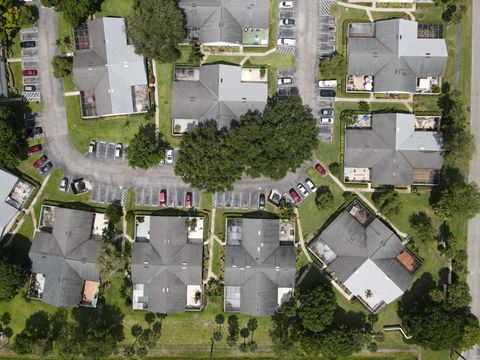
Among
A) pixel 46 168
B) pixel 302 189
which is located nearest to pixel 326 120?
pixel 302 189

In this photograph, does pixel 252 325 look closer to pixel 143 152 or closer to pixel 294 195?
pixel 294 195

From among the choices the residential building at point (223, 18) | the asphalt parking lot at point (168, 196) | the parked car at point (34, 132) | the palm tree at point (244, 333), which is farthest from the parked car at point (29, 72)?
the palm tree at point (244, 333)

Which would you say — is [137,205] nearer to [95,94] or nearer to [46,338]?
[95,94]

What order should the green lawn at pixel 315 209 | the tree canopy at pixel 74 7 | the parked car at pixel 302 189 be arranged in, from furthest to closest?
the green lawn at pixel 315 209, the parked car at pixel 302 189, the tree canopy at pixel 74 7

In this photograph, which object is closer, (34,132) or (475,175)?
(475,175)

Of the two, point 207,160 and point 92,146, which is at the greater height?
point 92,146

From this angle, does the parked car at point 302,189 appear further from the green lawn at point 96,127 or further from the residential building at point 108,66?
the residential building at point 108,66

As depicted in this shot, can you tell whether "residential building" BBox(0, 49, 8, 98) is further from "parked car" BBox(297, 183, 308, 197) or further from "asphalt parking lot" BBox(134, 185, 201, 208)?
"parked car" BBox(297, 183, 308, 197)
